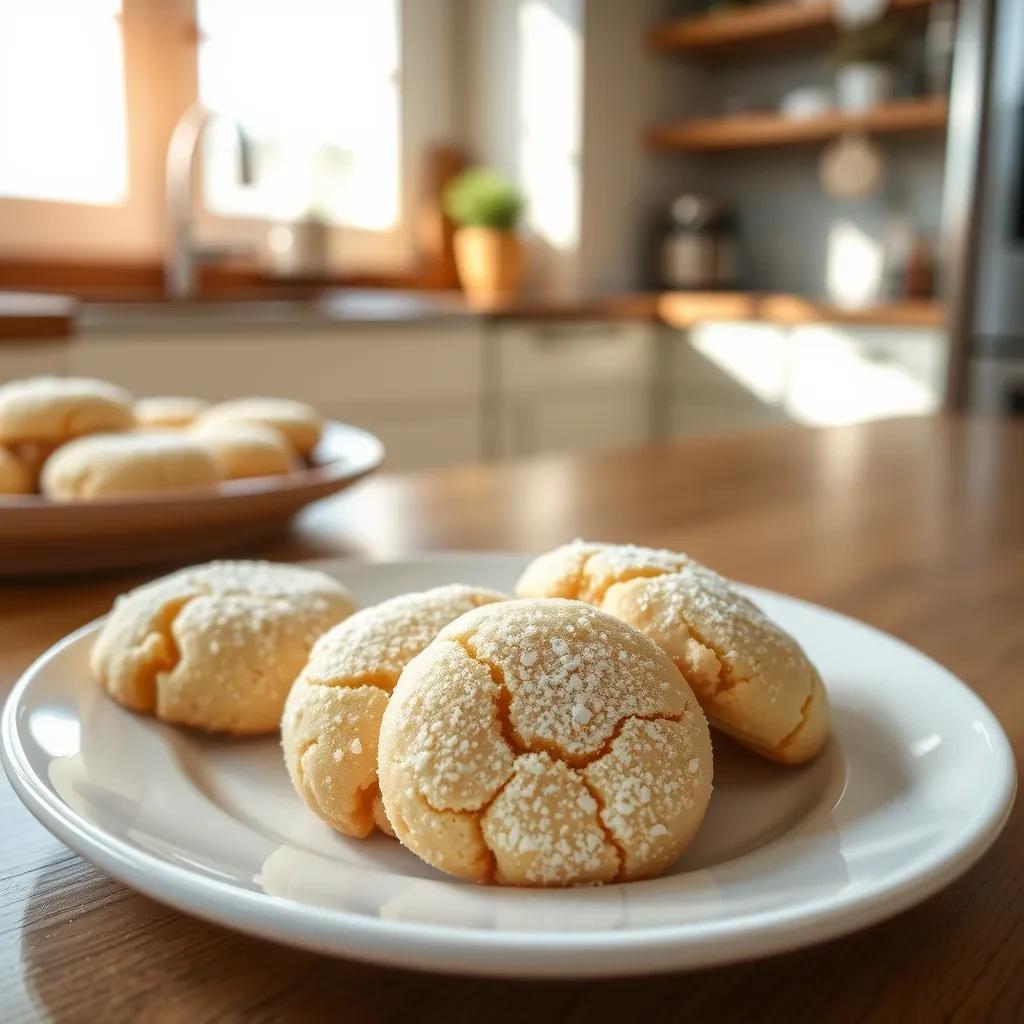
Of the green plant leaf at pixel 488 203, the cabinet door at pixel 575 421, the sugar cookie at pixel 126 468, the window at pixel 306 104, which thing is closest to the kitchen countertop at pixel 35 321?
the sugar cookie at pixel 126 468

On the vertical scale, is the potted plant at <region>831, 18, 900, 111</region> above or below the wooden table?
above

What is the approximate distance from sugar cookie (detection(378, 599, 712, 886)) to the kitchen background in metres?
1.94

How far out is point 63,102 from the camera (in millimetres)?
2914

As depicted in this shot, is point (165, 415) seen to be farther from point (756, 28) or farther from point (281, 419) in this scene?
point (756, 28)

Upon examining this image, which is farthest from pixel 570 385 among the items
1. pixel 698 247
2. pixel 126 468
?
pixel 126 468

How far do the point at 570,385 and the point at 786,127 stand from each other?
112 cm

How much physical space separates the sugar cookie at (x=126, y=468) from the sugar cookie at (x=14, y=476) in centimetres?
2

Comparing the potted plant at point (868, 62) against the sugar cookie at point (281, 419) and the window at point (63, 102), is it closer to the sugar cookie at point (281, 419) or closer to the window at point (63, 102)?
the window at point (63, 102)

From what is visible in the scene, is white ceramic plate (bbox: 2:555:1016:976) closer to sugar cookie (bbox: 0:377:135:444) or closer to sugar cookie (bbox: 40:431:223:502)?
sugar cookie (bbox: 40:431:223:502)

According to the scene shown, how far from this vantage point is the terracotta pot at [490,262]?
3613mm

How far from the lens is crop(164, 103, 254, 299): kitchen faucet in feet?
9.50

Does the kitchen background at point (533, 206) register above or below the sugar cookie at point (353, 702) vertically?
above

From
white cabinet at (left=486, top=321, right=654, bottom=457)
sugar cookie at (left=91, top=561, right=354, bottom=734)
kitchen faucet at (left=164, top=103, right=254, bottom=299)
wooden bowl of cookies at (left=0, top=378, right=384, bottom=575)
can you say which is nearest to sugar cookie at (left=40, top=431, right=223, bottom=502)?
wooden bowl of cookies at (left=0, top=378, right=384, bottom=575)

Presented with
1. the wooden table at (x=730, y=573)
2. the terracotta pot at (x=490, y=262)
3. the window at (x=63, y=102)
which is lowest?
the wooden table at (x=730, y=573)
